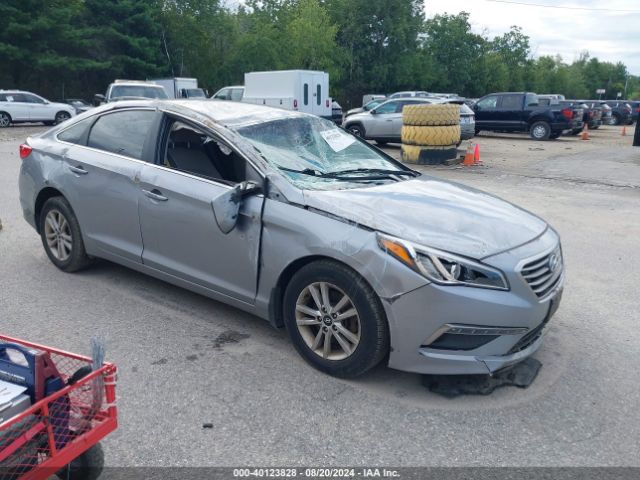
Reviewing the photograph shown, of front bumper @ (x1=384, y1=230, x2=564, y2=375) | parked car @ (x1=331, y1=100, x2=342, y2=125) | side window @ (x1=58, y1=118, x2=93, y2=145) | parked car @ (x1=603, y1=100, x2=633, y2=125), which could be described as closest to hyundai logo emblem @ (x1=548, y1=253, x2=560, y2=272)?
front bumper @ (x1=384, y1=230, x2=564, y2=375)

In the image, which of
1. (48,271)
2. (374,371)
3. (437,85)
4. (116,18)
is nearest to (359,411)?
(374,371)

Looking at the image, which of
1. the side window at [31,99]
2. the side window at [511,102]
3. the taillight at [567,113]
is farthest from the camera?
the side window at [31,99]

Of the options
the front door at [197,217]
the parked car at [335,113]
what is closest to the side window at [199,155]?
the front door at [197,217]

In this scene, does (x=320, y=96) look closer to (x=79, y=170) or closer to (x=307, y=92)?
(x=307, y=92)

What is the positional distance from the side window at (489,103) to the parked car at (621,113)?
53.8ft

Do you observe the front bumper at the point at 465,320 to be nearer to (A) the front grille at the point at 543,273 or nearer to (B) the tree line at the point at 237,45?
(A) the front grille at the point at 543,273

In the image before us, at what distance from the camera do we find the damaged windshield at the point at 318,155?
4.04 m

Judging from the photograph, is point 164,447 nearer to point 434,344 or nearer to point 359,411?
point 359,411

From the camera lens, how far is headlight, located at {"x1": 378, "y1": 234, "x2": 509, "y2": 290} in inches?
126

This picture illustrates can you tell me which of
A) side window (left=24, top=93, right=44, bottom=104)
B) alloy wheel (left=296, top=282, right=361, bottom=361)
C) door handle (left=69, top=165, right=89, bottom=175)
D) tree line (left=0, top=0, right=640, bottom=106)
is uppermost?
tree line (left=0, top=0, right=640, bottom=106)

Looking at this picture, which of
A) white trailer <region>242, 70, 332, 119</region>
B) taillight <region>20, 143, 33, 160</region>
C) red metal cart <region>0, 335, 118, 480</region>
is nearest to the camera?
red metal cart <region>0, 335, 118, 480</region>

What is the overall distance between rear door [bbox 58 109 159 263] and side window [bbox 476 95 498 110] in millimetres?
21485

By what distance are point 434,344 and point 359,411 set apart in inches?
22.1

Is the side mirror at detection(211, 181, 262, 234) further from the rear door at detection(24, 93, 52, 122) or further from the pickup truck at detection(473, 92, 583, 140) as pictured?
the rear door at detection(24, 93, 52, 122)
